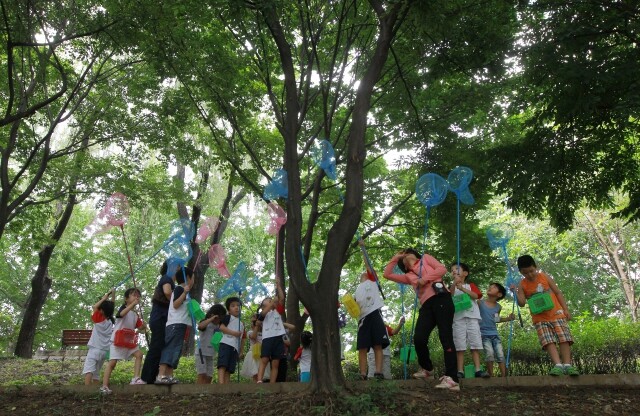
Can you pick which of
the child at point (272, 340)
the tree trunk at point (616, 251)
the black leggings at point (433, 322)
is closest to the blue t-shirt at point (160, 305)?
the child at point (272, 340)

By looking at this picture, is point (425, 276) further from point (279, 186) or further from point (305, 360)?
point (305, 360)

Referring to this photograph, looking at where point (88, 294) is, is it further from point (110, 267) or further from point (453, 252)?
point (453, 252)

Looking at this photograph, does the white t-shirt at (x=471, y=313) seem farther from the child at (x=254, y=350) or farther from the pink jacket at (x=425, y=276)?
the child at (x=254, y=350)

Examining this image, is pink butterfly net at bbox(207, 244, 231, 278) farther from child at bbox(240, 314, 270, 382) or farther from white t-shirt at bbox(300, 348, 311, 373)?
white t-shirt at bbox(300, 348, 311, 373)

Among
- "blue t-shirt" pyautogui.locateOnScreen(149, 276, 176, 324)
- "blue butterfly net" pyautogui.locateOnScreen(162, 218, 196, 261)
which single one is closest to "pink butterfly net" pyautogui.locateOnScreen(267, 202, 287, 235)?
"blue butterfly net" pyautogui.locateOnScreen(162, 218, 196, 261)

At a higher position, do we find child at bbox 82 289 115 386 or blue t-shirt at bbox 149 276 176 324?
blue t-shirt at bbox 149 276 176 324

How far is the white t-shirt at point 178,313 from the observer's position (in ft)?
20.3

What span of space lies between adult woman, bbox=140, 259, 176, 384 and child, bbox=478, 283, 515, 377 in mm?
3960

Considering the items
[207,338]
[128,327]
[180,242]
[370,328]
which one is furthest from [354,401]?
[180,242]

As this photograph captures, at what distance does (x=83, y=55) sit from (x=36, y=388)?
270 inches

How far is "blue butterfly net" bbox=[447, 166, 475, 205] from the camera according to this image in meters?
6.43

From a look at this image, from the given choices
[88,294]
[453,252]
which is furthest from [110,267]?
[453,252]

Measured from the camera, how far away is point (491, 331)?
6656mm

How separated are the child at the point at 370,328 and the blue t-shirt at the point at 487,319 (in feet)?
4.48
